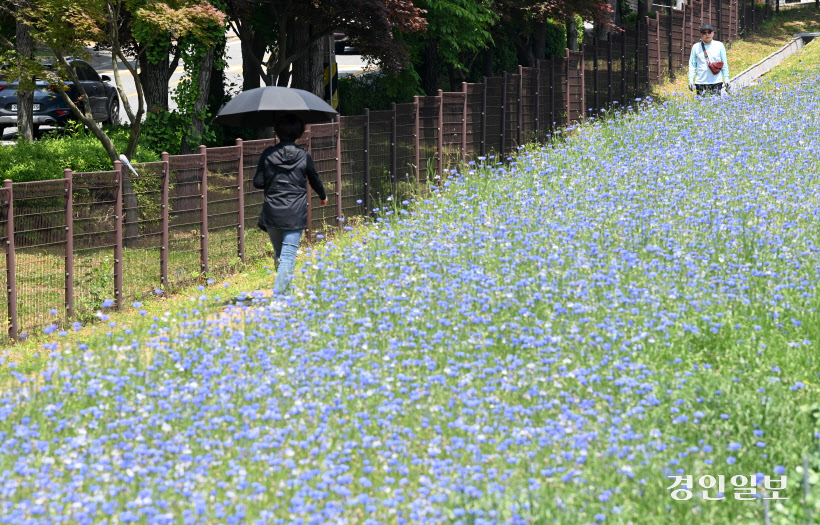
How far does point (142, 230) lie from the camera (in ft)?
39.5

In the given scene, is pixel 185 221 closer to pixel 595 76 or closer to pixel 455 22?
pixel 455 22

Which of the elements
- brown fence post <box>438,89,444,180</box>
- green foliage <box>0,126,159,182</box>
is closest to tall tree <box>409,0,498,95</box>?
brown fence post <box>438,89,444,180</box>

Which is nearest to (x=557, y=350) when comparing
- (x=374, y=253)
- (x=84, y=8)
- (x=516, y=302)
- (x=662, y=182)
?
(x=516, y=302)

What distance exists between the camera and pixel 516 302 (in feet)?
27.1

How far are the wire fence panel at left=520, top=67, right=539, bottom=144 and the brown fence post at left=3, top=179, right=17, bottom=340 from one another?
11322mm

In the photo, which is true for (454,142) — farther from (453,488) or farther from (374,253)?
(453,488)

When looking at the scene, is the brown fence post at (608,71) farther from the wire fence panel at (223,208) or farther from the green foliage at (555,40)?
the wire fence panel at (223,208)

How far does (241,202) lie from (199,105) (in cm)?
610

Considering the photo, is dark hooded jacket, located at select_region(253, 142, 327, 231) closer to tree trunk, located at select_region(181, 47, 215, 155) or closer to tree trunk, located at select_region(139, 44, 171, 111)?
tree trunk, located at select_region(181, 47, 215, 155)

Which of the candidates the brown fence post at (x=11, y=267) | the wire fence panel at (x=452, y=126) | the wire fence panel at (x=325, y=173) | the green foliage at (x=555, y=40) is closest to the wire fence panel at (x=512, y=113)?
the wire fence panel at (x=452, y=126)

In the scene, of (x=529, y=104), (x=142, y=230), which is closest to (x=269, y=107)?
(x=142, y=230)

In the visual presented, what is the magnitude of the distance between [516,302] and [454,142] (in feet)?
30.8

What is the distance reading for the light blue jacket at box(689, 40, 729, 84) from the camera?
58.2 feet

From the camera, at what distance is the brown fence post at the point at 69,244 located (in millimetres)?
10930
